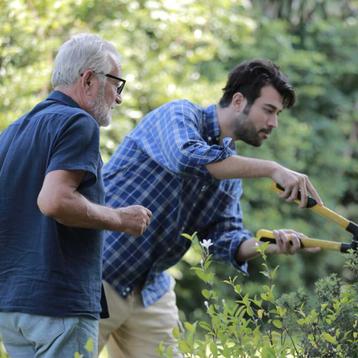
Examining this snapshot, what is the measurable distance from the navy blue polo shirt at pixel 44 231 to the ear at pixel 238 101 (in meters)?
1.47

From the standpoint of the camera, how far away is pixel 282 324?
11.5 ft

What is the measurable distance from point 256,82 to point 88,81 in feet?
4.78

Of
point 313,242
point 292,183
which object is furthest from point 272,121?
point 292,183

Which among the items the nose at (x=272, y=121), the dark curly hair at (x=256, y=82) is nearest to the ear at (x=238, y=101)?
the dark curly hair at (x=256, y=82)

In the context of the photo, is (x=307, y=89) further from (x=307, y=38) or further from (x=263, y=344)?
(x=263, y=344)

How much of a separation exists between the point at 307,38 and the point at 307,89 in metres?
0.86

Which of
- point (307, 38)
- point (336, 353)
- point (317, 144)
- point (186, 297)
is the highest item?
point (336, 353)

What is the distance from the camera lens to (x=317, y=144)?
1050 cm

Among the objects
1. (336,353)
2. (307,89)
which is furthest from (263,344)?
(307,89)

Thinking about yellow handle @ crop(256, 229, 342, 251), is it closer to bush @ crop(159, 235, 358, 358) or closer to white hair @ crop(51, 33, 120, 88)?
bush @ crop(159, 235, 358, 358)

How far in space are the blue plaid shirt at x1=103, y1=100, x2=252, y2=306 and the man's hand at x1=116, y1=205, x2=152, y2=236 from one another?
2.98 feet

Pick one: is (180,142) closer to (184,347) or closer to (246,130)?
(246,130)

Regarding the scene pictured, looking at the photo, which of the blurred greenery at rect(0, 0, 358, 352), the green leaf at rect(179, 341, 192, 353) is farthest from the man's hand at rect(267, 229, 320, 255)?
the blurred greenery at rect(0, 0, 358, 352)

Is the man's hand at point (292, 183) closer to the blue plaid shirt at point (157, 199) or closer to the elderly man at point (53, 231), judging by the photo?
the blue plaid shirt at point (157, 199)
